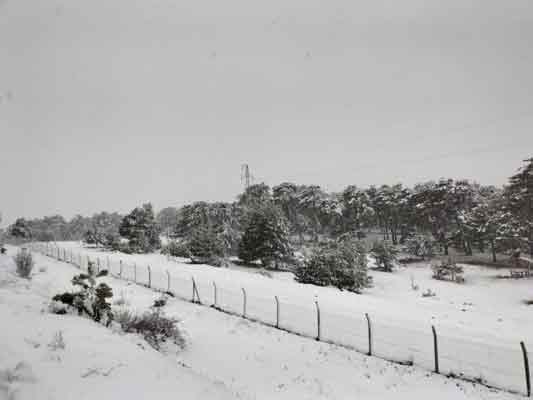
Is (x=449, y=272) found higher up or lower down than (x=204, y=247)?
lower down

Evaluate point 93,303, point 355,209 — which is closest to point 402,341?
point 93,303

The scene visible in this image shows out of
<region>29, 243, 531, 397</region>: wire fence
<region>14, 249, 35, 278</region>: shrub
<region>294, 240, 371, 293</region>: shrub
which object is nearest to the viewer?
<region>29, 243, 531, 397</region>: wire fence

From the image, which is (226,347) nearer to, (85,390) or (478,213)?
(85,390)

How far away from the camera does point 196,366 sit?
10664mm

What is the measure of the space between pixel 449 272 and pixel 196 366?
44.1 m

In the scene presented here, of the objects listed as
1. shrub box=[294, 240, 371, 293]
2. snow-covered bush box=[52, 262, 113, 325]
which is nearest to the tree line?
shrub box=[294, 240, 371, 293]

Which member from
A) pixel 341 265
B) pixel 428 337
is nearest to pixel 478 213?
pixel 341 265

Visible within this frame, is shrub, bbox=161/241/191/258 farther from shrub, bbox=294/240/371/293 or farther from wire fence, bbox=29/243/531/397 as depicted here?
wire fence, bbox=29/243/531/397

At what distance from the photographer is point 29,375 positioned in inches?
202

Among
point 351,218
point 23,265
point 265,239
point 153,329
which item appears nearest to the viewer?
point 153,329

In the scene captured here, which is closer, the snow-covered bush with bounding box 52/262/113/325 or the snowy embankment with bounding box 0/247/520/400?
the snowy embankment with bounding box 0/247/520/400

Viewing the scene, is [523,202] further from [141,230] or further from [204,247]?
[141,230]

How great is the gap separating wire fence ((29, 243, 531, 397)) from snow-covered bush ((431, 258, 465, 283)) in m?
29.5

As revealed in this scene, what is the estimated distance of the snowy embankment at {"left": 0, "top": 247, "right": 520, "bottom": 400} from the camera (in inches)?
213
